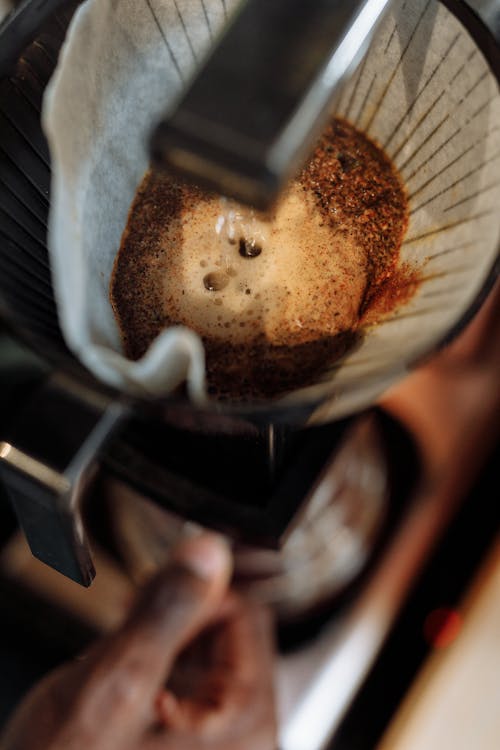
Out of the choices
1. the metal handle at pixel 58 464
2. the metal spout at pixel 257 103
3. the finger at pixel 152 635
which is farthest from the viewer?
the finger at pixel 152 635

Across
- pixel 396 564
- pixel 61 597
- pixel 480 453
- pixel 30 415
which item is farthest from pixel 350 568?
pixel 30 415

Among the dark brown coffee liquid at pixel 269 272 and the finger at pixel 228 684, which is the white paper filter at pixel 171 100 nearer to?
the dark brown coffee liquid at pixel 269 272

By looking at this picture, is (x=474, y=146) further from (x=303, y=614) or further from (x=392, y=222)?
(x=303, y=614)

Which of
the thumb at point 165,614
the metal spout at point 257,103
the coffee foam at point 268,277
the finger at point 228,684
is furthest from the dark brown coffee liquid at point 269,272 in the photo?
the finger at point 228,684

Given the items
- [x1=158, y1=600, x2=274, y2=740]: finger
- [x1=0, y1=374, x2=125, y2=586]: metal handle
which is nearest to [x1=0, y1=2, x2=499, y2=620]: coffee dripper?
[x1=0, y1=374, x2=125, y2=586]: metal handle

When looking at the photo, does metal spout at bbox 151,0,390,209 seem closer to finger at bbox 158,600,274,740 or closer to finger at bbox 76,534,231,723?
finger at bbox 76,534,231,723

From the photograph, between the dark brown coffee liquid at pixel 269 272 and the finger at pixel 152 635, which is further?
the finger at pixel 152 635

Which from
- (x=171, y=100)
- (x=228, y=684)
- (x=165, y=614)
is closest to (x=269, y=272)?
(x=171, y=100)
